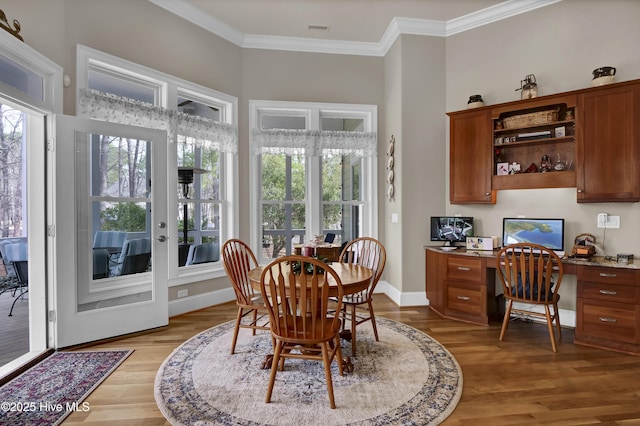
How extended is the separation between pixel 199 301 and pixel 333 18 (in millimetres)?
3808

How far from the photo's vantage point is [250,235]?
4328 mm

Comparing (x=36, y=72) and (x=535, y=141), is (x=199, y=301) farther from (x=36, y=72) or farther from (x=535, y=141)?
(x=535, y=141)

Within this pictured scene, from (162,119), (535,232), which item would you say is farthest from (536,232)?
(162,119)

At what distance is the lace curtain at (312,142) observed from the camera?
429 centimetres

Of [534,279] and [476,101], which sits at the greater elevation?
[476,101]

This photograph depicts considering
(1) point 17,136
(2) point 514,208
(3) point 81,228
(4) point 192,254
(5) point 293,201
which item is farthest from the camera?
(5) point 293,201

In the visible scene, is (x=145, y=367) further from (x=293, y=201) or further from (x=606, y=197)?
(x=606, y=197)

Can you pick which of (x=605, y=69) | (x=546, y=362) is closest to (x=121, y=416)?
(x=546, y=362)

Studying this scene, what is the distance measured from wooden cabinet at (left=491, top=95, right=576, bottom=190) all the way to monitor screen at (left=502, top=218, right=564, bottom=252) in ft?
1.31

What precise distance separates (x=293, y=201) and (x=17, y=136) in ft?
12.4

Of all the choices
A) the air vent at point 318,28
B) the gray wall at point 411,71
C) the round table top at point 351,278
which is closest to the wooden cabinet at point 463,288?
the gray wall at point 411,71

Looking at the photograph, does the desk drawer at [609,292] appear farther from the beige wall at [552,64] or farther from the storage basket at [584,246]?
the beige wall at [552,64]

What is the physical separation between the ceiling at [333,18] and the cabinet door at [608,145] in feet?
4.39

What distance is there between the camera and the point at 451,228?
12.4 feet
